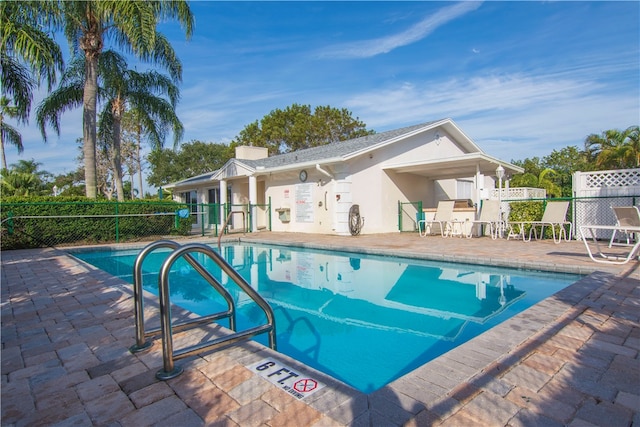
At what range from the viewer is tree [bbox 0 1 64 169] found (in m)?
10.6

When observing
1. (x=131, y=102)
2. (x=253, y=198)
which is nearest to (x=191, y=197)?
(x=131, y=102)

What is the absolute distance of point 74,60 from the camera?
1374 centimetres

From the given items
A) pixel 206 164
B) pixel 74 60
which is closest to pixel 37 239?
pixel 74 60

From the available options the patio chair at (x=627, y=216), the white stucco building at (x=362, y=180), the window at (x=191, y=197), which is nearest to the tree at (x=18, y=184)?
the window at (x=191, y=197)

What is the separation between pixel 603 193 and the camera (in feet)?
35.3

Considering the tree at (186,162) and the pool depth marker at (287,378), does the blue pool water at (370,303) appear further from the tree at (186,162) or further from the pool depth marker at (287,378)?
the tree at (186,162)

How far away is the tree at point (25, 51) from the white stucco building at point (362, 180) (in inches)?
247

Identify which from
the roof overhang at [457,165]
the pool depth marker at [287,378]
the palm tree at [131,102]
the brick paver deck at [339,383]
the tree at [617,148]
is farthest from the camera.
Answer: the tree at [617,148]

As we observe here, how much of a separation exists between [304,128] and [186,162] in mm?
15492

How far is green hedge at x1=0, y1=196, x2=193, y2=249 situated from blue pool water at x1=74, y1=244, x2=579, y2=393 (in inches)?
103

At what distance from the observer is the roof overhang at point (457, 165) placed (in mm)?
11742

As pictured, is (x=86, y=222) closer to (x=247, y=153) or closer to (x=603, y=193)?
(x=247, y=153)

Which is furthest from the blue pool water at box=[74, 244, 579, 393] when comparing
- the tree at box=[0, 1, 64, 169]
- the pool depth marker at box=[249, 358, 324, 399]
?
the tree at box=[0, 1, 64, 169]

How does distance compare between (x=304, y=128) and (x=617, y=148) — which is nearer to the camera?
(x=617, y=148)
